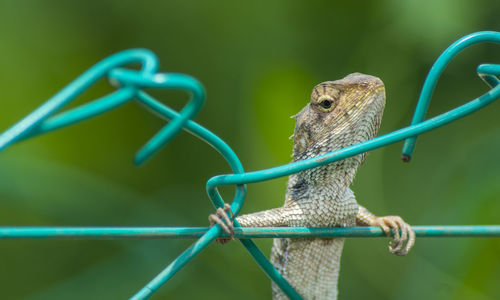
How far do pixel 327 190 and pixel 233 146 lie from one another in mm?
1606

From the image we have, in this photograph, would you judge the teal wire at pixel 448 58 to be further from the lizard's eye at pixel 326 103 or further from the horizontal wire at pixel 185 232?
the lizard's eye at pixel 326 103

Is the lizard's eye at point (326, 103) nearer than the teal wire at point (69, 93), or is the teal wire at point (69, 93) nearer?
the teal wire at point (69, 93)

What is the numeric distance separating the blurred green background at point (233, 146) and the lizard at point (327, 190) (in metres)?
1.19

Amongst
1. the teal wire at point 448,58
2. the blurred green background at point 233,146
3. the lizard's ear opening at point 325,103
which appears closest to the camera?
the teal wire at point 448,58

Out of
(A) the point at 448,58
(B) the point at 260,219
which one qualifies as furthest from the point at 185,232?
(A) the point at 448,58

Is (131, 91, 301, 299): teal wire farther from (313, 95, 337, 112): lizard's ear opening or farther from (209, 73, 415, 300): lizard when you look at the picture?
(313, 95, 337, 112): lizard's ear opening

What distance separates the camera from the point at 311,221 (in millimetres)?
2578

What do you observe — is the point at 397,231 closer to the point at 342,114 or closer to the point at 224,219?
the point at 342,114

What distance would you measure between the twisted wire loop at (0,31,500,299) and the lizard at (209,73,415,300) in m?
0.53

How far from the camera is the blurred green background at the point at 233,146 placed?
387 centimetres

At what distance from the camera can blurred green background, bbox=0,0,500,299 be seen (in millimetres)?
3873

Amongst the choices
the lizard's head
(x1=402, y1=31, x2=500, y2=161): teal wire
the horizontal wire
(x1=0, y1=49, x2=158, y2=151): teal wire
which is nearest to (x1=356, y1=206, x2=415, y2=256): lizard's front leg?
the horizontal wire

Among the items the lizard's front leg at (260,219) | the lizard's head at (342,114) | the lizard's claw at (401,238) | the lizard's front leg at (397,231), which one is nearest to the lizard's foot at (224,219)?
the lizard's front leg at (260,219)

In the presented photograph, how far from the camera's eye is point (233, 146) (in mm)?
4133
